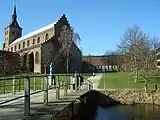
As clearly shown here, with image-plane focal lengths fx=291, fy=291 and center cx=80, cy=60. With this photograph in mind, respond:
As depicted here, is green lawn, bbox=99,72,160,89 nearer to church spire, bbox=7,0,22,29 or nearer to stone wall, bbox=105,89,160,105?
stone wall, bbox=105,89,160,105

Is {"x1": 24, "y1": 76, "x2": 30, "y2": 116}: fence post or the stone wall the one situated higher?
{"x1": 24, "y1": 76, "x2": 30, "y2": 116}: fence post

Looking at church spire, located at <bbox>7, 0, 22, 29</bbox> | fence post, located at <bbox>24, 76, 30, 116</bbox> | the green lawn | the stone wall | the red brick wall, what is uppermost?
church spire, located at <bbox>7, 0, 22, 29</bbox>

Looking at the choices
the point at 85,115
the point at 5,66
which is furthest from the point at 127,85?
the point at 5,66

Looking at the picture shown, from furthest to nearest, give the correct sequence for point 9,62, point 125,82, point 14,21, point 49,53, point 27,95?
point 14,21 → point 9,62 → point 49,53 → point 125,82 → point 27,95

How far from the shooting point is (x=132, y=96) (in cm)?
3347

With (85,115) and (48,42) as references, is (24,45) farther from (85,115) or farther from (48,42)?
(85,115)

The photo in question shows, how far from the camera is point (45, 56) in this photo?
226 feet

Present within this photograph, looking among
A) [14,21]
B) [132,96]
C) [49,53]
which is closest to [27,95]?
[132,96]

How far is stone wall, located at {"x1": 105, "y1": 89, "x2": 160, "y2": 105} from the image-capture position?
33.1 metres

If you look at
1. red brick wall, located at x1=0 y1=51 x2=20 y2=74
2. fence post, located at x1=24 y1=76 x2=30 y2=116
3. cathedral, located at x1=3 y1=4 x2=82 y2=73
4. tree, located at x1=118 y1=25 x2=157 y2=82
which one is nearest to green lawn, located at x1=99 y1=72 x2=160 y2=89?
tree, located at x1=118 y1=25 x2=157 y2=82

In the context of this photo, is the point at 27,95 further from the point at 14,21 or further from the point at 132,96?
the point at 14,21

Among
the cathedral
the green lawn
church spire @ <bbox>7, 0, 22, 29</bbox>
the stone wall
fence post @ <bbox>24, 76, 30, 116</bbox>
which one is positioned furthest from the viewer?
church spire @ <bbox>7, 0, 22, 29</bbox>

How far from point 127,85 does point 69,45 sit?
30.9 meters

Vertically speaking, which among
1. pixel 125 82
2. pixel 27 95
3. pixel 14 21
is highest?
pixel 14 21
